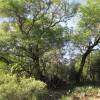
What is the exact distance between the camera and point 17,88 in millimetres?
17406

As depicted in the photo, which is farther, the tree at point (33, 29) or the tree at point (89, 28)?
the tree at point (89, 28)

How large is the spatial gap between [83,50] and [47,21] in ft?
14.3

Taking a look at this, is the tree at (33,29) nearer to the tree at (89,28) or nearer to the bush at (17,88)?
the tree at (89,28)

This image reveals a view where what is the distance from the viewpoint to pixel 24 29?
27.9 m

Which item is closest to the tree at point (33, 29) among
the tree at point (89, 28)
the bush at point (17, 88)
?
the tree at point (89, 28)

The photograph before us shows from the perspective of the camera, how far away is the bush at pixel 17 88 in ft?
56.6

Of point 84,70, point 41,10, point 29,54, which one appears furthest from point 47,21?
point 84,70

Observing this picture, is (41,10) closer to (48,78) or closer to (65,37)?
(65,37)

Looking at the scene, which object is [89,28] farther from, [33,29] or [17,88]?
[17,88]

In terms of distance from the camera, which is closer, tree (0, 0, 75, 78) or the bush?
the bush

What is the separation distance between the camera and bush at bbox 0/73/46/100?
1725 centimetres

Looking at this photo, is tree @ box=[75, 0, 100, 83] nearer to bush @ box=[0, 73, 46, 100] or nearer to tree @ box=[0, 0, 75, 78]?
tree @ box=[0, 0, 75, 78]

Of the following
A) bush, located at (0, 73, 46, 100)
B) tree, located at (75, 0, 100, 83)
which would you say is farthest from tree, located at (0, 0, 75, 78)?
bush, located at (0, 73, 46, 100)

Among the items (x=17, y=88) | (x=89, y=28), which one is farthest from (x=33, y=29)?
(x=17, y=88)
